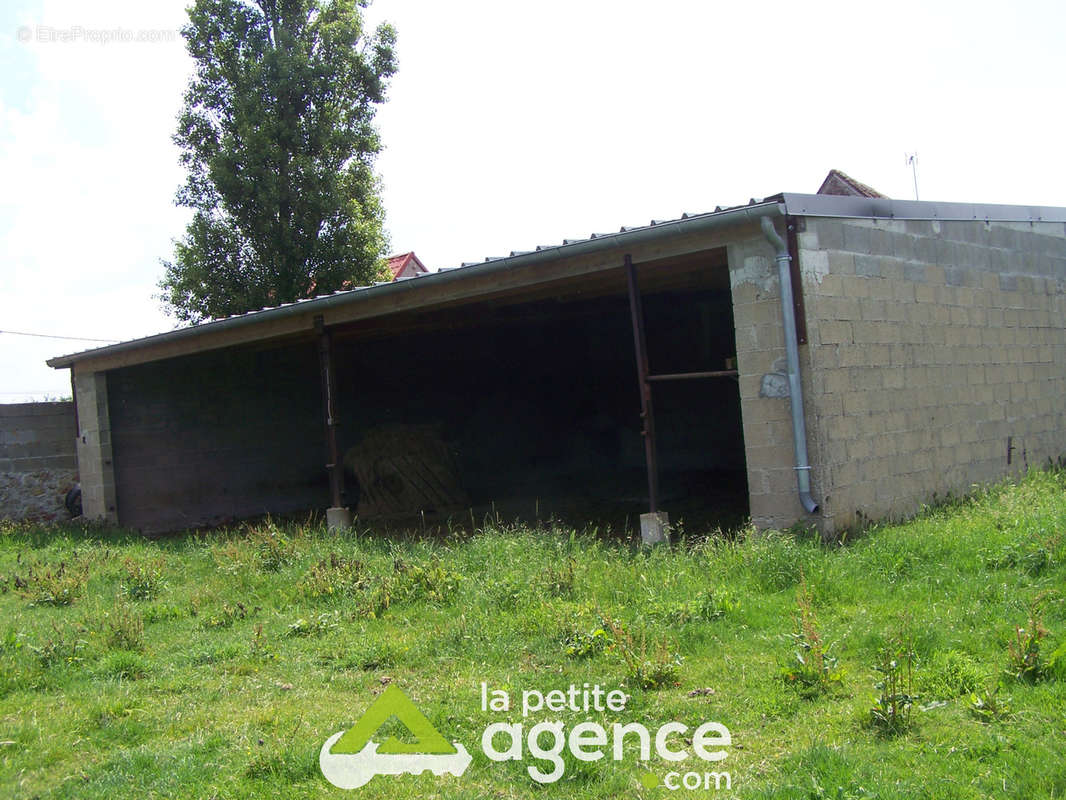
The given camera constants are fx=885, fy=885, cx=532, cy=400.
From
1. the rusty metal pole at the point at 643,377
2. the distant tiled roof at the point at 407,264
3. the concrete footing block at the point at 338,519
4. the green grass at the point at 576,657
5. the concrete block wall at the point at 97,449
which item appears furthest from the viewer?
the distant tiled roof at the point at 407,264

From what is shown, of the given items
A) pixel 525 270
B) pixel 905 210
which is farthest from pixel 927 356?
pixel 525 270

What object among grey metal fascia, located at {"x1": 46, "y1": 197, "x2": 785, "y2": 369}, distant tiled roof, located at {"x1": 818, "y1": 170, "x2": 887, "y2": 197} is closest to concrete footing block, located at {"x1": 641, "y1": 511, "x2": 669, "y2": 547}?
grey metal fascia, located at {"x1": 46, "y1": 197, "x2": 785, "y2": 369}

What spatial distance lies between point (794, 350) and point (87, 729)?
5314mm

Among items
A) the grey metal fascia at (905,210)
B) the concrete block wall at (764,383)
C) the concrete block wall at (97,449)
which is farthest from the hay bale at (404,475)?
the grey metal fascia at (905,210)

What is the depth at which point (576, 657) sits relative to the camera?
514 centimetres

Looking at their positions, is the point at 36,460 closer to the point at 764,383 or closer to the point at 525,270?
the point at 525,270

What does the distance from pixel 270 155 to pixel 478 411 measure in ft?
21.8

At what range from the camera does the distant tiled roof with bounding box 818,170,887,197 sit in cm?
2006

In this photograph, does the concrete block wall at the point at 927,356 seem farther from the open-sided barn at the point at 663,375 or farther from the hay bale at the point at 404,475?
the hay bale at the point at 404,475

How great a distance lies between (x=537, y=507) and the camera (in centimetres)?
1234

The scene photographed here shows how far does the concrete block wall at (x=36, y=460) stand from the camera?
13.9 m

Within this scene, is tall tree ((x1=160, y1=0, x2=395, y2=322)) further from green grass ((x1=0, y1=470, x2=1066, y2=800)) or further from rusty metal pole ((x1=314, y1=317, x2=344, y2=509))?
green grass ((x1=0, y1=470, x2=1066, y2=800))

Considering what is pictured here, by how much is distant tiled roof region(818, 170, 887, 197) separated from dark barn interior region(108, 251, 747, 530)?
23.1ft

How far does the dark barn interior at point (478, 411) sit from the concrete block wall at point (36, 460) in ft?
4.98
